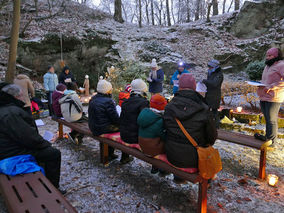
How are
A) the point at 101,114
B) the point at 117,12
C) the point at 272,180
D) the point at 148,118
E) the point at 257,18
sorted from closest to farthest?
1. the point at 148,118
2. the point at 272,180
3. the point at 101,114
4. the point at 257,18
5. the point at 117,12

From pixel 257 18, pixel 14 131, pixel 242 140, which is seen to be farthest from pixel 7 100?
pixel 257 18

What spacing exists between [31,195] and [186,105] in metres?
1.87

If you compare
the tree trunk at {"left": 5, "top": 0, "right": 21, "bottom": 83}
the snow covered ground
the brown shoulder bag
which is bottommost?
the snow covered ground

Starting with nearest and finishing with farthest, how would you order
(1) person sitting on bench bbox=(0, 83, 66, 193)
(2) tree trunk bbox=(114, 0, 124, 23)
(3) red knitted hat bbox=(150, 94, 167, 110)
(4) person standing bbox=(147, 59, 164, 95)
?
(1) person sitting on bench bbox=(0, 83, 66, 193), (3) red knitted hat bbox=(150, 94, 167, 110), (4) person standing bbox=(147, 59, 164, 95), (2) tree trunk bbox=(114, 0, 124, 23)

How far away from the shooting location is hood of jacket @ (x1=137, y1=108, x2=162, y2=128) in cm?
268

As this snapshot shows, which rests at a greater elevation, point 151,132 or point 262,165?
point 151,132

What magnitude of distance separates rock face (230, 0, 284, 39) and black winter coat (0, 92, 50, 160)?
1711cm

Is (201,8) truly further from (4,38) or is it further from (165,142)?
(165,142)

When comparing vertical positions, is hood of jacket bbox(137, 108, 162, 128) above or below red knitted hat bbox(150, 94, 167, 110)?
below

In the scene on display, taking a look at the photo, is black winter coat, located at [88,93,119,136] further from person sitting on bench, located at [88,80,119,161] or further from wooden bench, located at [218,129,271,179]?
wooden bench, located at [218,129,271,179]

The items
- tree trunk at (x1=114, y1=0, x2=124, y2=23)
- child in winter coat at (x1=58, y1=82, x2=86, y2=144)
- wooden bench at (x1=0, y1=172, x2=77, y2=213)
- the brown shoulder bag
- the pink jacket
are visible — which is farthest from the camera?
tree trunk at (x1=114, y1=0, x2=124, y2=23)

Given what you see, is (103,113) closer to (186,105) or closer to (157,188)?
(157,188)

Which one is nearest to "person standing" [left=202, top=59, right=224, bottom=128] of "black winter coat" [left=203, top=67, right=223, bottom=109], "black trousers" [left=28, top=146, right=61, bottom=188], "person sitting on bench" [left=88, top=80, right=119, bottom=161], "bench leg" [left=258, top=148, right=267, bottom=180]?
"black winter coat" [left=203, top=67, right=223, bottom=109]

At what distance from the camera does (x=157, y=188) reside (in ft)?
10.2
